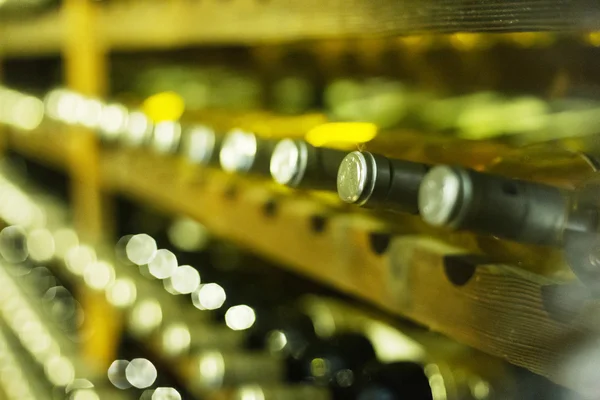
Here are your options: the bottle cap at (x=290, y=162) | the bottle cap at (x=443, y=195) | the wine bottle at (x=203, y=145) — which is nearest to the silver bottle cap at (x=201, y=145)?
the wine bottle at (x=203, y=145)

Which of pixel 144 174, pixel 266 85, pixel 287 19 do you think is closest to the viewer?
pixel 287 19

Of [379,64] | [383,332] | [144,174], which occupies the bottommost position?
[383,332]

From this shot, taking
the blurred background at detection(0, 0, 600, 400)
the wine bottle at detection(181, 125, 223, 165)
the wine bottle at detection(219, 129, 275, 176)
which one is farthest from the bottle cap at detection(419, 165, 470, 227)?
the wine bottle at detection(181, 125, 223, 165)

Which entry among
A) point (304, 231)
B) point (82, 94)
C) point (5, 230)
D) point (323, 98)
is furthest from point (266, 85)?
point (5, 230)

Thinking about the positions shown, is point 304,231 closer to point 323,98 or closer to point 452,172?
point 452,172

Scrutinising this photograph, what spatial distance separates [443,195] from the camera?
29cm

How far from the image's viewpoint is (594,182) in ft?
0.94

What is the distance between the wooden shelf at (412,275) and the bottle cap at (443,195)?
5 cm

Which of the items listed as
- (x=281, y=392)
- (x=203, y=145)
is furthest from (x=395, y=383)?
(x=203, y=145)

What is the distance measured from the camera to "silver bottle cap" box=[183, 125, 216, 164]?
0.57 metres

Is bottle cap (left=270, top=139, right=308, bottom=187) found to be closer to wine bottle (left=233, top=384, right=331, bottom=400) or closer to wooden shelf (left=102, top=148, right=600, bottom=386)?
wooden shelf (left=102, top=148, right=600, bottom=386)

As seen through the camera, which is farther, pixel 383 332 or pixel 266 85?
pixel 266 85

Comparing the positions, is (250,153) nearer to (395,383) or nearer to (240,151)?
(240,151)

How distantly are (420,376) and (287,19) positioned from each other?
0.91 feet
